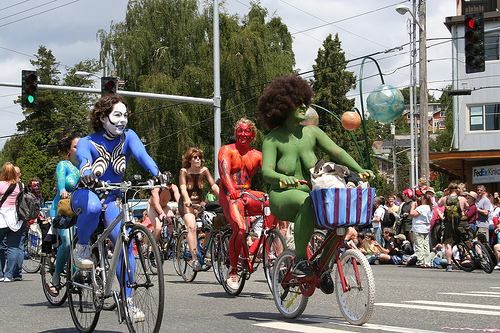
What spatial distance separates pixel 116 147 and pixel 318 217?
1.96 meters

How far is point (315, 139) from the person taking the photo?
20.9 feet

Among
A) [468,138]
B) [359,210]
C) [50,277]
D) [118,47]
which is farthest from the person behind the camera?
[468,138]

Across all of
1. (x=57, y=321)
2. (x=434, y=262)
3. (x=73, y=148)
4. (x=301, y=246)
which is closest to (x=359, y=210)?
(x=301, y=246)

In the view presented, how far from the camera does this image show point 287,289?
243 inches

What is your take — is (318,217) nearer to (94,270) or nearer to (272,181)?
(272,181)

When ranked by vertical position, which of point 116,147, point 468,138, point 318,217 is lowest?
point 318,217

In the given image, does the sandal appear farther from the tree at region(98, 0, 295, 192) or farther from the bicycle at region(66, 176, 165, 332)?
the tree at region(98, 0, 295, 192)

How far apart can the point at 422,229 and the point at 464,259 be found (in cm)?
136

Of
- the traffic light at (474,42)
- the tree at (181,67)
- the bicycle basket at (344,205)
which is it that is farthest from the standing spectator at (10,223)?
the tree at (181,67)

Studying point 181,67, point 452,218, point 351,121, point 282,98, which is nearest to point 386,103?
point 351,121

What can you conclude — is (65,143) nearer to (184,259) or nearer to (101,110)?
(101,110)

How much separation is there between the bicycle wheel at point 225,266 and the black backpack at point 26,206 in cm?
431

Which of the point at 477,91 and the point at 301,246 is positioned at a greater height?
the point at 477,91

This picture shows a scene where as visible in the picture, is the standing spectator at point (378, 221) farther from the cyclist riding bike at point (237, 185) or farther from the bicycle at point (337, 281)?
the bicycle at point (337, 281)
